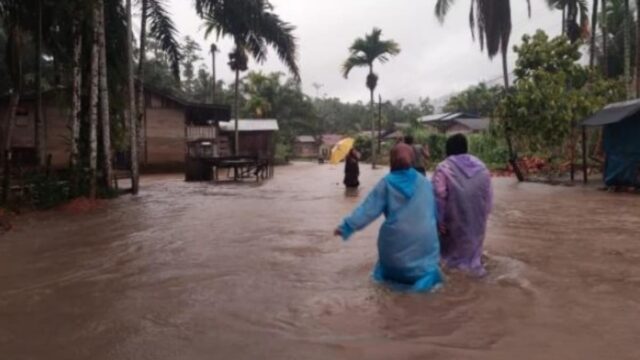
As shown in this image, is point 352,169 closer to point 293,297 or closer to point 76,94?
point 76,94

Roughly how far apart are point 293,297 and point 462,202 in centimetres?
178

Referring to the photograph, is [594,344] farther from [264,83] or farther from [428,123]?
[264,83]

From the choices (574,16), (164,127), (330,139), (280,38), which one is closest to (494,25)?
(574,16)

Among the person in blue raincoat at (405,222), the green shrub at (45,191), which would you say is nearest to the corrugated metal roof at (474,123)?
the green shrub at (45,191)

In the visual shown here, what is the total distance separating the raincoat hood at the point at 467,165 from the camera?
236 inches

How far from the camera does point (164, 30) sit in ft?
64.7

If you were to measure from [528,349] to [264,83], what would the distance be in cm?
4994

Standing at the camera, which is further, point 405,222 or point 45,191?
point 45,191

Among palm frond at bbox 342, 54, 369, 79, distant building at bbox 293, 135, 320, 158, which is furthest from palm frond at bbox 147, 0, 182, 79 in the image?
distant building at bbox 293, 135, 320, 158

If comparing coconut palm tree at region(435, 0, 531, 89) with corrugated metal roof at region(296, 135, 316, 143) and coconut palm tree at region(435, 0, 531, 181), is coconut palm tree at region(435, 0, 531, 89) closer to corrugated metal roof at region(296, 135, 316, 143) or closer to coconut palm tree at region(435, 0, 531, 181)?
coconut palm tree at region(435, 0, 531, 181)

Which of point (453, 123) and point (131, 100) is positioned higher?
point (453, 123)

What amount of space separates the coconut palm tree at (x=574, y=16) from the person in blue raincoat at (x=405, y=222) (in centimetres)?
2772

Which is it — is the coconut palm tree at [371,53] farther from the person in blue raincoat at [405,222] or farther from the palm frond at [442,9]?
the person in blue raincoat at [405,222]

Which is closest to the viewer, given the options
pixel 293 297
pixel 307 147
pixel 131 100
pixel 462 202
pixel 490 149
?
pixel 293 297
